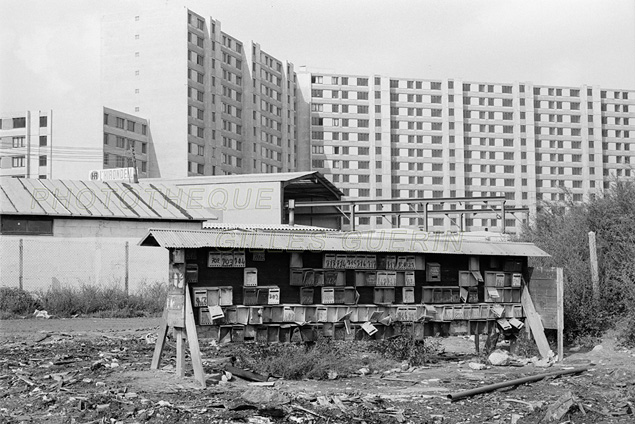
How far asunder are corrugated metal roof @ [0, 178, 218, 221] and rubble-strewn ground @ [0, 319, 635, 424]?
32.8 feet

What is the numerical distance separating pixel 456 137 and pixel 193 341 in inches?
4405

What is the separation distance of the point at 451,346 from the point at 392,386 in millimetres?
6328

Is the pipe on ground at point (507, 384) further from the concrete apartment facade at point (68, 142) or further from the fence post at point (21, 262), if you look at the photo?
the concrete apartment facade at point (68, 142)

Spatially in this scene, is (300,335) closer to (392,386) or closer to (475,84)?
(392,386)

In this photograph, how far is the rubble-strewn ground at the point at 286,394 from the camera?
9.48 m

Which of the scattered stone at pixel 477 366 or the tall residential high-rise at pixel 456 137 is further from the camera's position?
the tall residential high-rise at pixel 456 137

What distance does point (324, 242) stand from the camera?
1309 cm

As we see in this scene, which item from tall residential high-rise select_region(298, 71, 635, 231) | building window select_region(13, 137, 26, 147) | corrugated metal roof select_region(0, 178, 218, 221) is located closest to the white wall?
corrugated metal roof select_region(0, 178, 218, 221)

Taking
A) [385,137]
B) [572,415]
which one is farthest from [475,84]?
[572,415]

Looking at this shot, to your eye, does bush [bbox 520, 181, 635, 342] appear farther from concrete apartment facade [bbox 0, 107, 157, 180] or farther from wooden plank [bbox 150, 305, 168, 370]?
concrete apartment facade [bbox 0, 107, 157, 180]

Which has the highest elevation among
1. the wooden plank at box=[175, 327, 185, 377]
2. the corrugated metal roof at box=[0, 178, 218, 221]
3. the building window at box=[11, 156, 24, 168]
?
the building window at box=[11, 156, 24, 168]

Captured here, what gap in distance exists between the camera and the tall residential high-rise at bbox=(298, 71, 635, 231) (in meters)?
116

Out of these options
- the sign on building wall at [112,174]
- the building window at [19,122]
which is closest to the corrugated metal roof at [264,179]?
the sign on building wall at [112,174]

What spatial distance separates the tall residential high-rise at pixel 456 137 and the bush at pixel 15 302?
91.5 m
